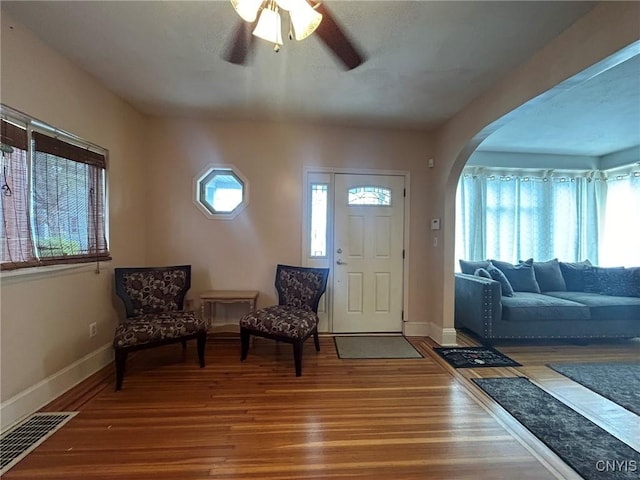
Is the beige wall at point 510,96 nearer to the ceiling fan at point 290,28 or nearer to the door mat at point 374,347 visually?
the door mat at point 374,347

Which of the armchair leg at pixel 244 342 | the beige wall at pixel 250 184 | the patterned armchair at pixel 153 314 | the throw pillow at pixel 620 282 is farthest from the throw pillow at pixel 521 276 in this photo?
the patterned armchair at pixel 153 314

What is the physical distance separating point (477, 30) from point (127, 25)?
2.20 meters

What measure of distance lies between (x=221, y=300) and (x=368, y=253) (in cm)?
177

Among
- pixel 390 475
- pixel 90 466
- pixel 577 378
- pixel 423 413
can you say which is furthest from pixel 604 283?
pixel 90 466

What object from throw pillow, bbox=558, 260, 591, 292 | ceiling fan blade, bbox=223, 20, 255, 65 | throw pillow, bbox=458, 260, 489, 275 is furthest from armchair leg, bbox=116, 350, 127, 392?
throw pillow, bbox=558, 260, 591, 292

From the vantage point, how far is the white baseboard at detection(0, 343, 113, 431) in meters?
1.89

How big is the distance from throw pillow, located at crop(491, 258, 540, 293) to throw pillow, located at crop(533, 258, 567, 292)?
0.12 metres

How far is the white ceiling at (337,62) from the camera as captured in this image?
5.88 feet

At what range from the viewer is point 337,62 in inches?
89.0

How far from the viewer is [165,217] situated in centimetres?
349

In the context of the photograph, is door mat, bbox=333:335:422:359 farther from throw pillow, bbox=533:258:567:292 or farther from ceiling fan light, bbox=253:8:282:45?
ceiling fan light, bbox=253:8:282:45

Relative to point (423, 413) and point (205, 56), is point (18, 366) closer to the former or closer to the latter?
point (205, 56)

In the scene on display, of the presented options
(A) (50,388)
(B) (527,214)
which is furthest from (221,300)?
(B) (527,214)

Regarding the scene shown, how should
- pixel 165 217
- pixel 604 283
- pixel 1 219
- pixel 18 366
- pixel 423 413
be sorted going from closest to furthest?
1. pixel 1 219
2. pixel 18 366
3. pixel 423 413
4. pixel 165 217
5. pixel 604 283
